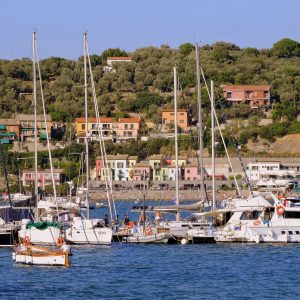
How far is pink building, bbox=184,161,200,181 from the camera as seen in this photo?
358ft

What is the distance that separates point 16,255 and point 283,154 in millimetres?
80311

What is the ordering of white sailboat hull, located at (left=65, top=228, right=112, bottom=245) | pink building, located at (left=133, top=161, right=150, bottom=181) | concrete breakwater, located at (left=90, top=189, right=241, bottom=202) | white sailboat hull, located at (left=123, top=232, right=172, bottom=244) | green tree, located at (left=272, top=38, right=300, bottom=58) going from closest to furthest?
1. white sailboat hull, located at (left=65, top=228, right=112, bottom=245)
2. white sailboat hull, located at (left=123, top=232, right=172, bottom=244)
3. concrete breakwater, located at (left=90, top=189, right=241, bottom=202)
4. pink building, located at (left=133, top=161, right=150, bottom=181)
5. green tree, located at (left=272, top=38, right=300, bottom=58)

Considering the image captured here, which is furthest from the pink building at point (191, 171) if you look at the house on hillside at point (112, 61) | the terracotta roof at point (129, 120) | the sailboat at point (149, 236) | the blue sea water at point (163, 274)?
the blue sea water at point (163, 274)

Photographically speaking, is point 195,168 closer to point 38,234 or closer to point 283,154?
point 283,154

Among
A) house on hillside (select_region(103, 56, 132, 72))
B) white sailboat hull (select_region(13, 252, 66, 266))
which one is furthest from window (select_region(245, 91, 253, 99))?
white sailboat hull (select_region(13, 252, 66, 266))

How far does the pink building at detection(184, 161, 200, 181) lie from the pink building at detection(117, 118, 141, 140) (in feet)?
51.3

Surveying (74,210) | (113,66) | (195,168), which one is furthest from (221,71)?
(74,210)

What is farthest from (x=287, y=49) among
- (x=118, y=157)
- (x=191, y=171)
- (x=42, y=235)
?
(x=42, y=235)

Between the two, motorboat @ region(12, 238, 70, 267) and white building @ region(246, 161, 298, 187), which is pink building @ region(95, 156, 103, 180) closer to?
white building @ region(246, 161, 298, 187)

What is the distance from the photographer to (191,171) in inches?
4336

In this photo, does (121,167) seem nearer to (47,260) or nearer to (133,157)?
→ (133,157)

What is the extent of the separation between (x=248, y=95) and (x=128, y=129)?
14.4 meters

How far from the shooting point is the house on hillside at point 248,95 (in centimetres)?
13138

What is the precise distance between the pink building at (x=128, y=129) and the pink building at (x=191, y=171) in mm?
15631
